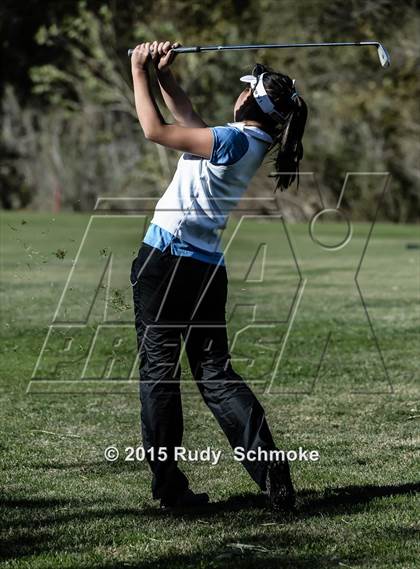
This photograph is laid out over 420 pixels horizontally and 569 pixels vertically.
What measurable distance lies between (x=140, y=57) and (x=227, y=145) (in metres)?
0.59

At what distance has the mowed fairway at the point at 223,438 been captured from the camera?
4.92 m

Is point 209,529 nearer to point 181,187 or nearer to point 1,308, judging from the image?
point 181,187

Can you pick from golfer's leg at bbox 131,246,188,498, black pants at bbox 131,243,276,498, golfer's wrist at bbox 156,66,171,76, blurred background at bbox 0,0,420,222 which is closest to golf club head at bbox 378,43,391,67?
golfer's wrist at bbox 156,66,171,76

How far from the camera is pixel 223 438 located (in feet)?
23.9

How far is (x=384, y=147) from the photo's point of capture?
41.3 metres

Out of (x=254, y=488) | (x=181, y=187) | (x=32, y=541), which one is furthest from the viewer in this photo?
(x=254, y=488)

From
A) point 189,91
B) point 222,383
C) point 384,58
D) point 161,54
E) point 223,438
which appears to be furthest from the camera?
point 189,91

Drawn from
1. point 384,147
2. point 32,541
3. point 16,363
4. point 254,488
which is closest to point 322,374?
point 16,363

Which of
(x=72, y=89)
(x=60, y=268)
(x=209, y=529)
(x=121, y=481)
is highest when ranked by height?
(x=209, y=529)

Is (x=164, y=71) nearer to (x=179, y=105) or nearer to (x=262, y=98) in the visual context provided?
(x=179, y=105)

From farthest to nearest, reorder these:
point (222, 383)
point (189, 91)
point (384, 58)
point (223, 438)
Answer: point (189, 91)
point (223, 438)
point (384, 58)
point (222, 383)

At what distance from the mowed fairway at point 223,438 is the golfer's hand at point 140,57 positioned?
150 centimetres

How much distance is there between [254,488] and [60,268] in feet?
45.7

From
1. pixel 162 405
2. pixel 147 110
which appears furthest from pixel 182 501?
pixel 147 110
